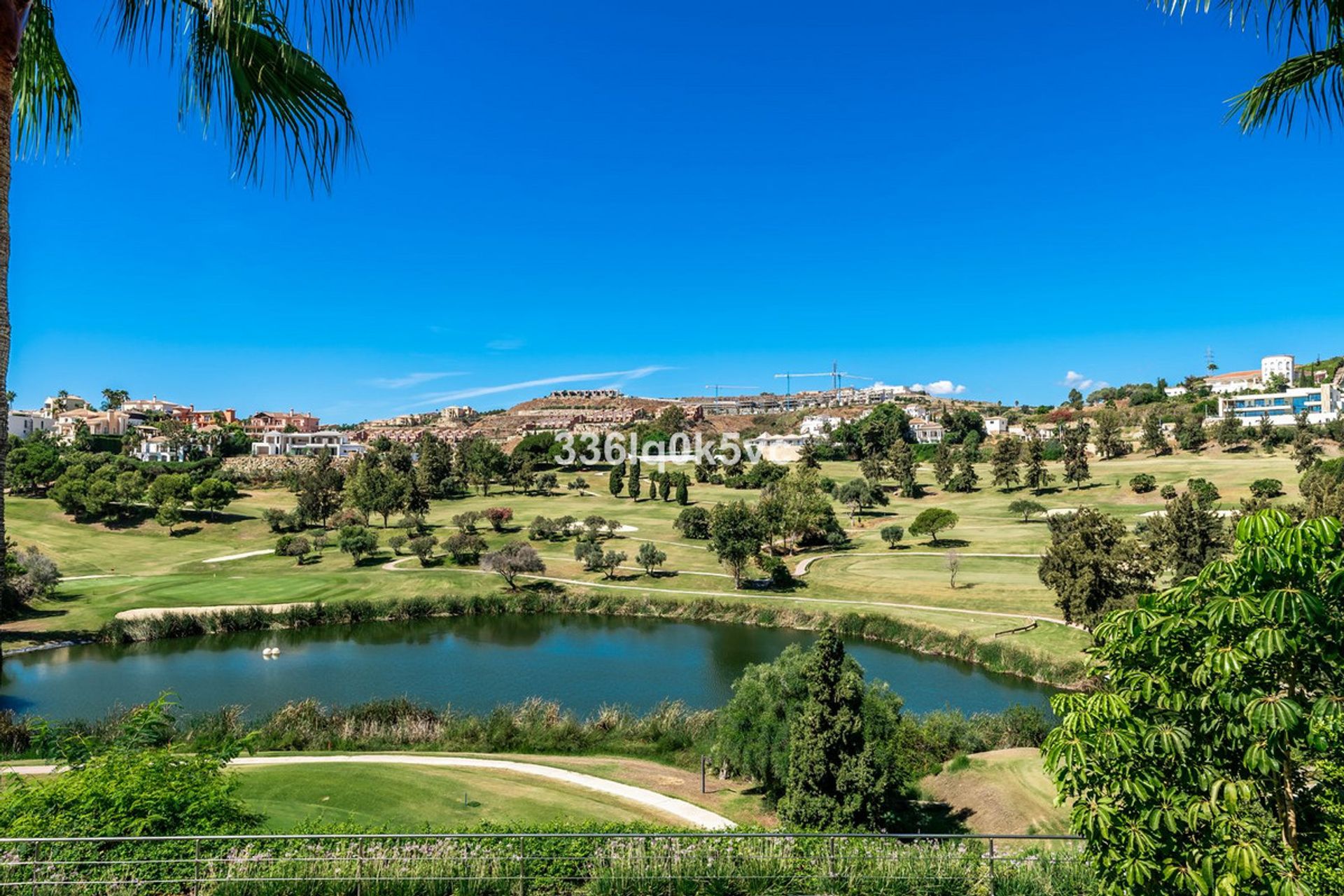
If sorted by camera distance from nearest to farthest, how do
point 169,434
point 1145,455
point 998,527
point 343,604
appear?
point 343,604 → point 998,527 → point 1145,455 → point 169,434

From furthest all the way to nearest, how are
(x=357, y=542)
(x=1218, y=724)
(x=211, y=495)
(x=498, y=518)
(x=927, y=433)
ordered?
(x=927, y=433), (x=211, y=495), (x=498, y=518), (x=357, y=542), (x=1218, y=724)

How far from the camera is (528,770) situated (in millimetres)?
20031

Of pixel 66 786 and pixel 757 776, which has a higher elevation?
pixel 66 786

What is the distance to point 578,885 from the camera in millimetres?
8562

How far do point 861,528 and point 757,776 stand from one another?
48159 millimetres

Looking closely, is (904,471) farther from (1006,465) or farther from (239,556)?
(239,556)

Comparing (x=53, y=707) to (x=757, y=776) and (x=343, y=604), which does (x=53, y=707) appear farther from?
(x=757, y=776)

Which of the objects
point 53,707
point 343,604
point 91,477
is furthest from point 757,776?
point 91,477

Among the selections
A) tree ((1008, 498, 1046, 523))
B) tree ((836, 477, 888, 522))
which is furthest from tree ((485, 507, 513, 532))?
tree ((1008, 498, 1046, 523))

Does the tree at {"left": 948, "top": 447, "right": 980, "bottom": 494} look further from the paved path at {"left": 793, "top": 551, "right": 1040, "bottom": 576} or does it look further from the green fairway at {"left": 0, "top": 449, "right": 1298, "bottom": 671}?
the paved path at {"left": 793, "top": 551, "right": 1040, "bottom": 576}

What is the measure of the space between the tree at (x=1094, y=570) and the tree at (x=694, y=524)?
105ft

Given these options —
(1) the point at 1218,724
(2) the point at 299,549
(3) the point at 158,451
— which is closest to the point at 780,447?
(2) the point at 299,549

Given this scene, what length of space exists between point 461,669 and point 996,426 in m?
124

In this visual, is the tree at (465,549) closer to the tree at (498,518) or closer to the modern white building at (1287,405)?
the tree at (498,518)
